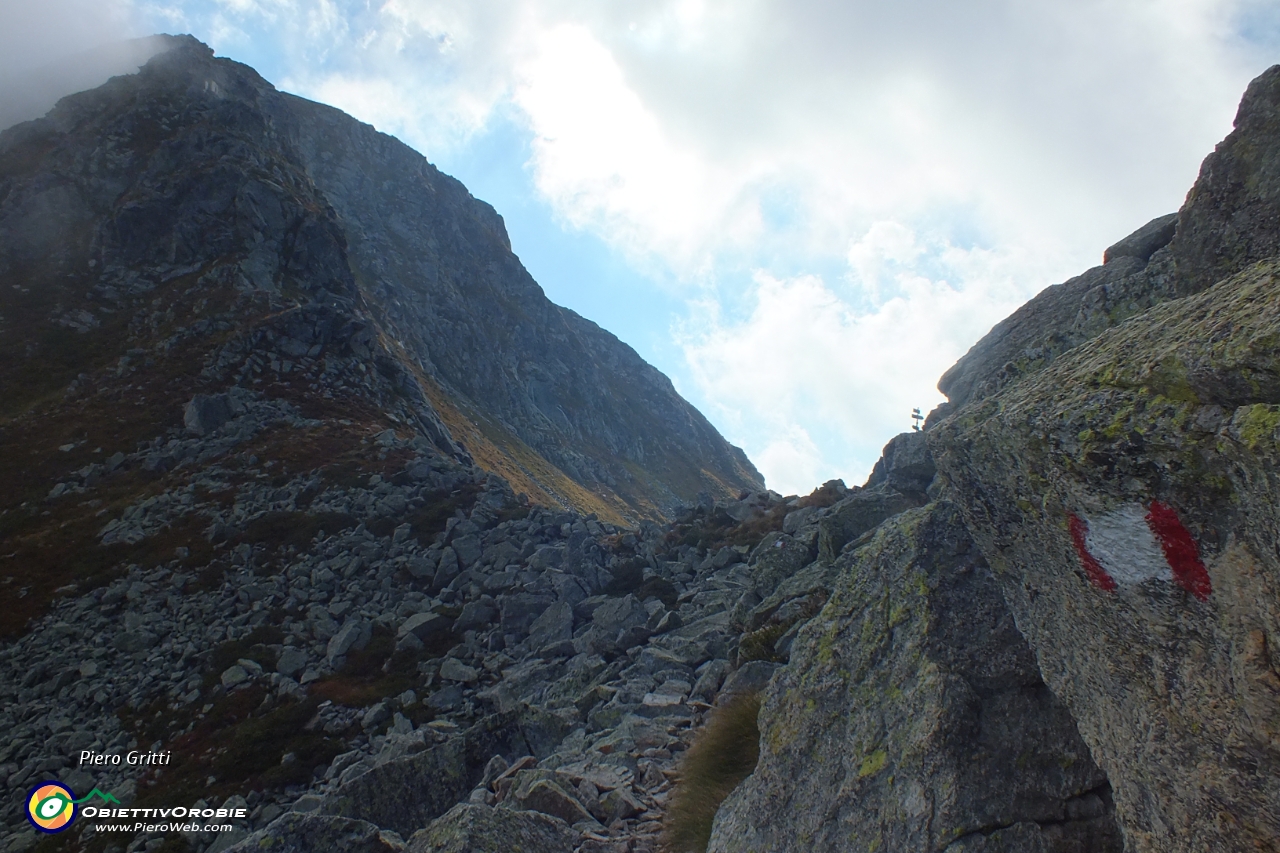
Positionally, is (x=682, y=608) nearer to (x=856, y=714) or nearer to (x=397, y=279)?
(x=856, y=714)

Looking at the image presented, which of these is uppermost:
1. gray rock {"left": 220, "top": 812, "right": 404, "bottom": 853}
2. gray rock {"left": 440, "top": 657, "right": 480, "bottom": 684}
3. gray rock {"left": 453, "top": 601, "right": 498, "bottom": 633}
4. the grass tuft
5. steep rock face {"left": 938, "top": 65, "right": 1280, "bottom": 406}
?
gray rock {"left": 453, "top": 601, "right": 498, "bottom": 633}

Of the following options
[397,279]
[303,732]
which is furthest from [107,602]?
[397,279]

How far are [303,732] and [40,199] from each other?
72128mm

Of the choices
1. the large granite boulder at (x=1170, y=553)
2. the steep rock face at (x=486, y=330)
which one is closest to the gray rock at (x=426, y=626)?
the large granite boulder at (x=1170, y=553)

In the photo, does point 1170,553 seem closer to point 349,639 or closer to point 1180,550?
point 1180,550

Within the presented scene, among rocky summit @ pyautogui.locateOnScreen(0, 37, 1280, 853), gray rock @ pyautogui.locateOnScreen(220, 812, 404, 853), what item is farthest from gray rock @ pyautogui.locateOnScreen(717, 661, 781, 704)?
gray rock @ pyautogui.locateOnScreen(220, 812, 404, 853)

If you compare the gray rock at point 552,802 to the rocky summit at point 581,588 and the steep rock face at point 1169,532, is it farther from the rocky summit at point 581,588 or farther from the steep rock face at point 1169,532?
the steep rock face at point 1169,532

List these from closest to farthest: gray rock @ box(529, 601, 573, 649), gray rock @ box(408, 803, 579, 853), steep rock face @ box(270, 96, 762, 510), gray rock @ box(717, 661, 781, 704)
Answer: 1. gray rock @ box(408, 803, 579, 853)
2. gray rock @ box(717, 661, 781, 704)
3. gray rock @ box(529, 601, 573, 649)
4. steep rock face @ box(270, 96, 762, 510)

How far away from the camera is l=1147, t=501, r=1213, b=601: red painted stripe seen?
3.84 m

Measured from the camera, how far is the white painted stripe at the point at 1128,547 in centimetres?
407

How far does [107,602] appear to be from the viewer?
2873 cm

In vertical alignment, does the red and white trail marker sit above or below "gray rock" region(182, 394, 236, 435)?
below

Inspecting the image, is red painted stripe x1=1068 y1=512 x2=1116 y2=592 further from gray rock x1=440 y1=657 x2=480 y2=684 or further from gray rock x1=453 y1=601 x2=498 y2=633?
gray rock x1=453 y1=601 x2=498 y2=633

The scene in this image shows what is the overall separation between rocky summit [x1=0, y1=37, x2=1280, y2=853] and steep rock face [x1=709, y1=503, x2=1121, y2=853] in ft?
0.10
